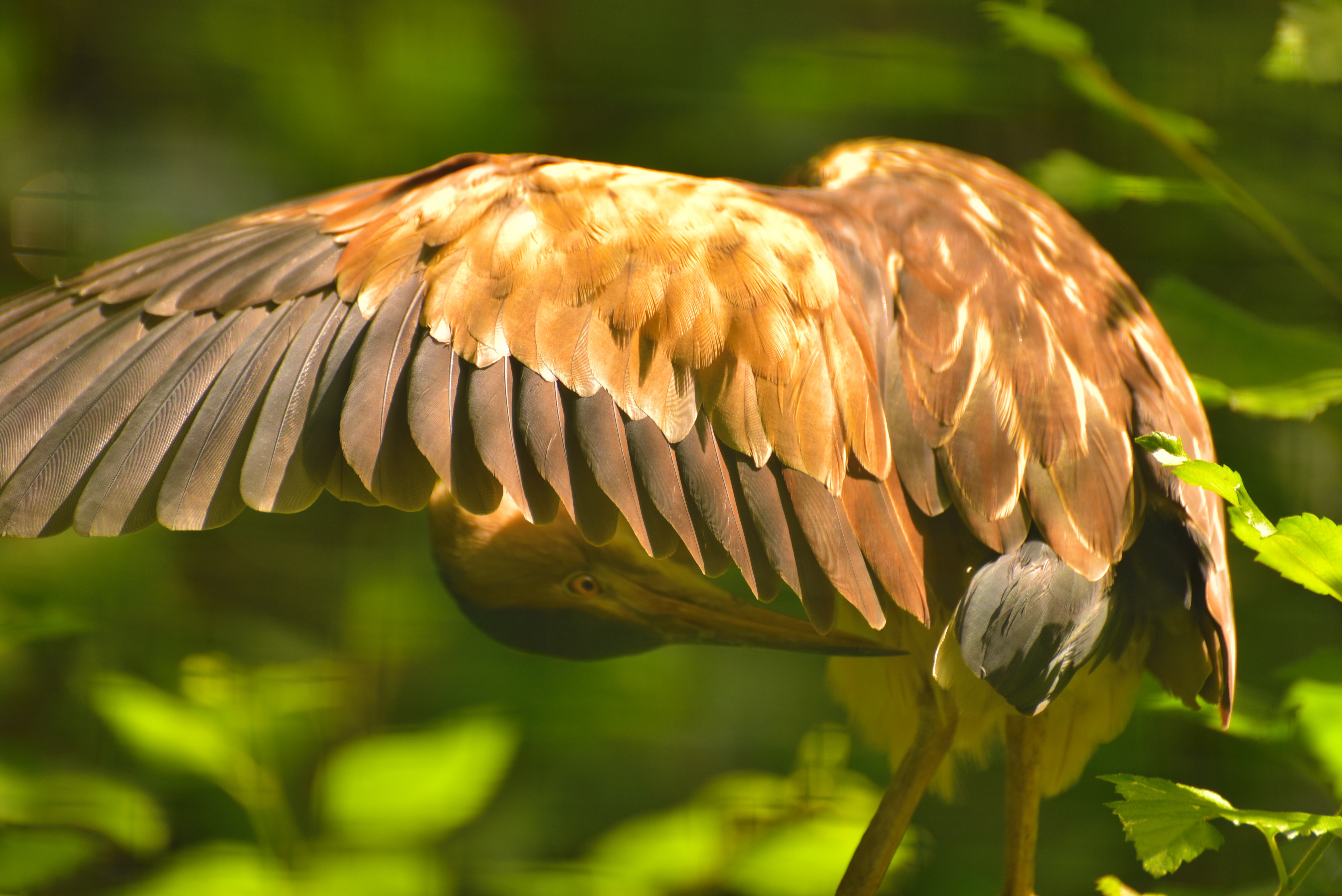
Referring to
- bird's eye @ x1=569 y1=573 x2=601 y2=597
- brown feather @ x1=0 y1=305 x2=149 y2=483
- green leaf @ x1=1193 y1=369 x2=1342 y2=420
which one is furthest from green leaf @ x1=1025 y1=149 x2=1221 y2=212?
brown feather @ x1=0 y1=305 x2=149 y2=483

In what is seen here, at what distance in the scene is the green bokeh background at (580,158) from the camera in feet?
3.46

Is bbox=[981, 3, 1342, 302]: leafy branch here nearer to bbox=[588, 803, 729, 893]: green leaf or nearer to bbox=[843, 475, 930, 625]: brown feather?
bbox=[843, 475, 930, 625]: brown feather

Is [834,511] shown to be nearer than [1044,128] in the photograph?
Yes

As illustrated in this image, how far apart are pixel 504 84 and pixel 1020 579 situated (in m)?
0.86

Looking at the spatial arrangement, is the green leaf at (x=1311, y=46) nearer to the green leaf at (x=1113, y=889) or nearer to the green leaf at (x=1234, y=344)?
the green leaf at (x=1234, y=344)

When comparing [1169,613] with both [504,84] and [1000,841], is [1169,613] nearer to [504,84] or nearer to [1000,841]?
[1000,841]

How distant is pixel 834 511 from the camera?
20.1 inches

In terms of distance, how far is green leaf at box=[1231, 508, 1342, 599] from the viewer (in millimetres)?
429

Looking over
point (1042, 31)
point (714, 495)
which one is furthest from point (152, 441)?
point (1042, 31)

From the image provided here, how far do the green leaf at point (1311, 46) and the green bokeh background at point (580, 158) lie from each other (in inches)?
11.4

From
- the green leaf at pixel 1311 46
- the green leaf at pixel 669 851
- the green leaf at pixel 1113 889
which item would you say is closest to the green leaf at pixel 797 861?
the green leaf at pixel 669 851

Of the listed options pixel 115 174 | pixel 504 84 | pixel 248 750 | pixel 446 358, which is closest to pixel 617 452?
pixel 446 358

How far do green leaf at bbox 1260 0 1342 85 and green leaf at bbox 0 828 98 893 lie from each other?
3.82ft

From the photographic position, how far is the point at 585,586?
76 cm
